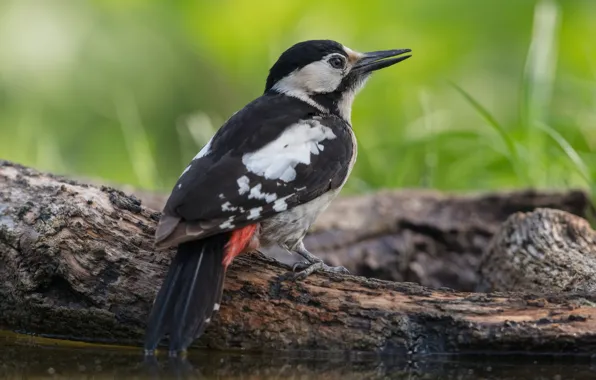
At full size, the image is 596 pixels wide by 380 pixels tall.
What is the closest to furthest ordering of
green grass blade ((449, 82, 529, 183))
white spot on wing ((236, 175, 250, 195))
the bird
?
the bird → white spot on wing ((236, 175, 250, 195)) → green grass blade ((449, 82, 529, 183))

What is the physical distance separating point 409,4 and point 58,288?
22.9ft

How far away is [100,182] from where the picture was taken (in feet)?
22.4

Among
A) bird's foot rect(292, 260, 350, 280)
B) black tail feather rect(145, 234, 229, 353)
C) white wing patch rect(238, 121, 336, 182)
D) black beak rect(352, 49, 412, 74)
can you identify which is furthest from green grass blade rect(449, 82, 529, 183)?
black tail feather rect(145, 234, 229, 353)

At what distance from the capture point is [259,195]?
4184mm

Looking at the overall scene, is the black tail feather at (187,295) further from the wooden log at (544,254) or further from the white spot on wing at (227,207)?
the wooden log at (544,254)

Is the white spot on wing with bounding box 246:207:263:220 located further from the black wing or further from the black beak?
the black beak

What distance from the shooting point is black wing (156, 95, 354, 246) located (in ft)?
12.9

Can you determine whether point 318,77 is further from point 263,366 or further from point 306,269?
point 263,366

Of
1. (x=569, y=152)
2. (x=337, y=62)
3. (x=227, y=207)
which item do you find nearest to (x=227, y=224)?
(x=227, y=207)

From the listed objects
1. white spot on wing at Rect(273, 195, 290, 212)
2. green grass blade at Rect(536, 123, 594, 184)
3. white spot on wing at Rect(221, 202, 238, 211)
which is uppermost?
green grass blade at Rect(536, 123, 594, 184)

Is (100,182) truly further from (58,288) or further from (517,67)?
(517,67)

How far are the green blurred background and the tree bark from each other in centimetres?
390

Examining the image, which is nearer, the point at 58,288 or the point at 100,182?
the point at 58,288

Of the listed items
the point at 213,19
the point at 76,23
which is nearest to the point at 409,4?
the point at 213,19
